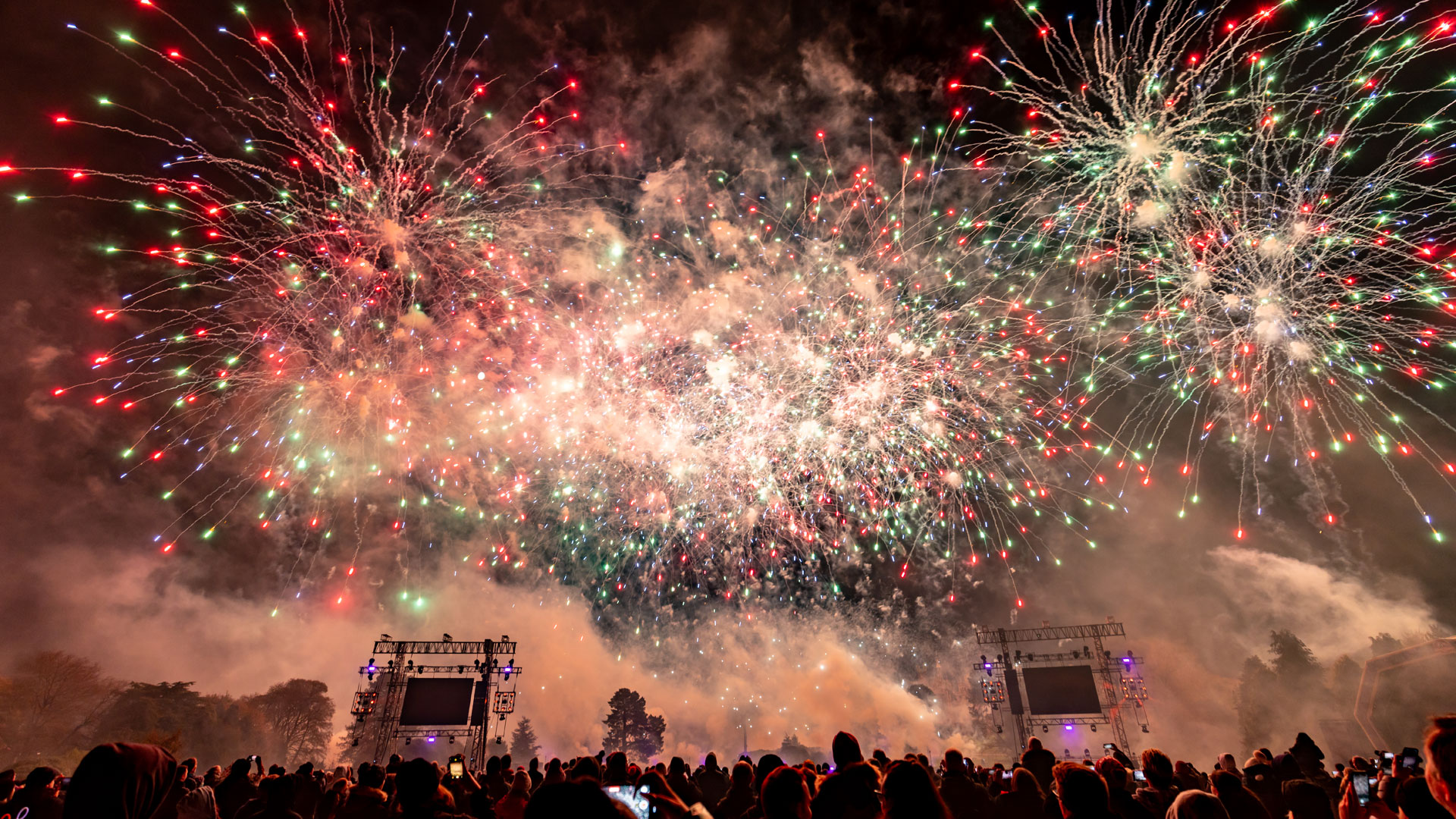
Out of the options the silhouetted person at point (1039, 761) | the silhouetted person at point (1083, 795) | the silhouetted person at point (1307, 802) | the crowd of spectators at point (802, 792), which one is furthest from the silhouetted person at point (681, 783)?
the silhouetted person at point (1307, 802)

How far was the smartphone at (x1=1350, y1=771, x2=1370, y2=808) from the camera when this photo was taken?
19.1ft

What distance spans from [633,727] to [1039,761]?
242ft

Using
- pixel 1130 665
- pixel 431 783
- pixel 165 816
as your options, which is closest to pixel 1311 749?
pixel 431 783

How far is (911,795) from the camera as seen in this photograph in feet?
11.3

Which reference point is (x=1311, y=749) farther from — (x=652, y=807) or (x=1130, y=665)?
(x=1130, y=665)

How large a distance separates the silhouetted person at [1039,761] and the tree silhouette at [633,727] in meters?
72.4

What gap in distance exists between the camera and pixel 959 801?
6.54 meters

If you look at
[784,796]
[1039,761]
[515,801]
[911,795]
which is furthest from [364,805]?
[1039,761]

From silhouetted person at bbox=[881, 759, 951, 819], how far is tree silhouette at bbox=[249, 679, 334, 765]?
2979 inches

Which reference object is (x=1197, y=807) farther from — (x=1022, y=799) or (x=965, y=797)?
(x=965, y=797)

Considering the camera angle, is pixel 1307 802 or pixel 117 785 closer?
pixel 117 785

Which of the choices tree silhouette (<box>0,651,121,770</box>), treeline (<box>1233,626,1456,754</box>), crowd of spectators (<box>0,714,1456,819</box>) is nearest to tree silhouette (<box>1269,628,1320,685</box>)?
treeline (<box>1233,626,1456,754</box>)

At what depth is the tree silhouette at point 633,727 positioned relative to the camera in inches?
2795

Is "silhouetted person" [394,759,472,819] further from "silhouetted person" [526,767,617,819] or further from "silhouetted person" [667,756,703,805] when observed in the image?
"silhouetted person" [667,756,703,805]
